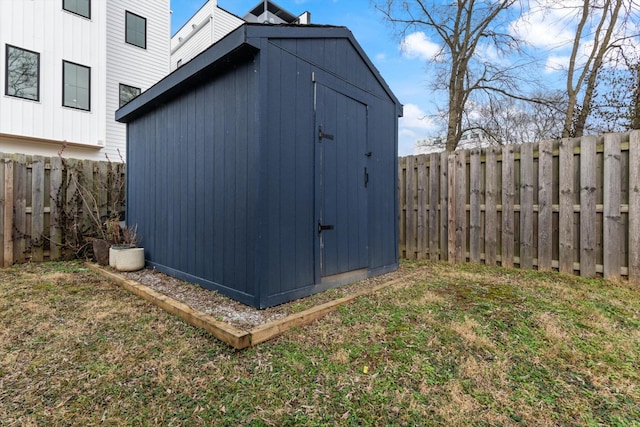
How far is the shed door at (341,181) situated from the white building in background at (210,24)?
887 cm

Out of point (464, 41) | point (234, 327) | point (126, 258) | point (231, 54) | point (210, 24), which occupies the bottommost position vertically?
point (234, 327)

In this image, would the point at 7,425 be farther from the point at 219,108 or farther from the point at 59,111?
the point at 59,111

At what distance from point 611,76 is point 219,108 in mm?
7203

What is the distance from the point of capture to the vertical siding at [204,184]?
2.86 m

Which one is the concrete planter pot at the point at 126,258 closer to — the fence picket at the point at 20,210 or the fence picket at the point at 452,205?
the fence picket at the point at 20,210

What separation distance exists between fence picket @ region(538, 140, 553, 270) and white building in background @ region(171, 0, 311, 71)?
9359 millimetres

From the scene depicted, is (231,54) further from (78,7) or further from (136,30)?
(136,30)

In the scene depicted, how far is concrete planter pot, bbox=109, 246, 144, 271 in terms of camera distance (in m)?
4.19

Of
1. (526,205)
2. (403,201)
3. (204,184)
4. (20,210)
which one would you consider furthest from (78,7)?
(526,205)

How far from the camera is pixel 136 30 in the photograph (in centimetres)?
1011

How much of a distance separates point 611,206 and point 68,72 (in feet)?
38.2

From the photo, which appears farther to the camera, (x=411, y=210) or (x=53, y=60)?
(x=53, y=60)

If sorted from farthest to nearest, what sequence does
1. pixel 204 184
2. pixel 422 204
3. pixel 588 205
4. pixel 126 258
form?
pixel 422 204 → pixel 126 258 → pixel 588 205 → pixel 204 184

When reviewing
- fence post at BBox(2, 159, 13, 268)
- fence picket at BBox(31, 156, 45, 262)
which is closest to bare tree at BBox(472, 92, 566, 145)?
Answer: fence picket at BBox(31, 156, 45, 262)
